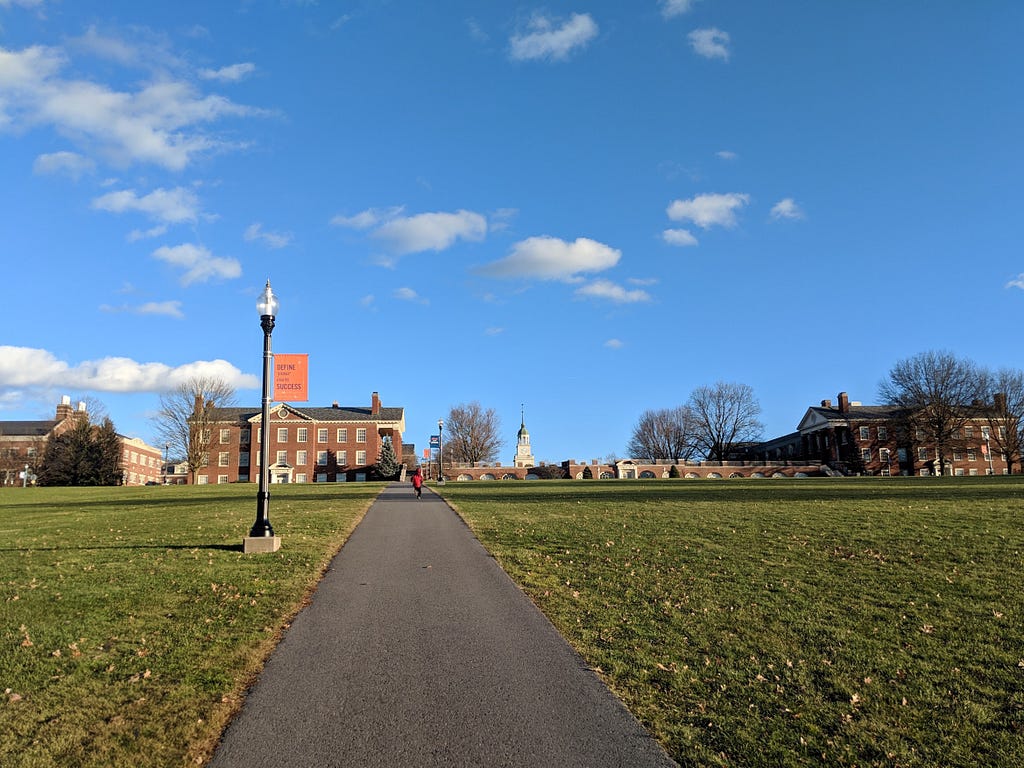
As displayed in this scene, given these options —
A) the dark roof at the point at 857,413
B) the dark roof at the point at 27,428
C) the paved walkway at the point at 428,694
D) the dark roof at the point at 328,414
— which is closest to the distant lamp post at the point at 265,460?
the paved walkway at the point at 428,694

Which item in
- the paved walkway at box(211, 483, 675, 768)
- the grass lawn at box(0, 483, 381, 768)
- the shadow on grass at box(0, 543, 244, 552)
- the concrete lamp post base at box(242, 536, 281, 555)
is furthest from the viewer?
the shadow on grass at box(0, 543, 244, 552)

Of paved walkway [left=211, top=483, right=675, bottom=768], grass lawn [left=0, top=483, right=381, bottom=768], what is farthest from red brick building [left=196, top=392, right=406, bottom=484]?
paved walkway [left=211, top=483, right=675, bottom=768]

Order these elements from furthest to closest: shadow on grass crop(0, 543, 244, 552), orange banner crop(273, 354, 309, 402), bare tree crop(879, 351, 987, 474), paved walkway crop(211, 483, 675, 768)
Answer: bare tree crop(879, 351, 987, 474), orange banner crop(273, 354, 309, 402), shadow on grass crop(0, 543, 244, 552), paved walkway crop(211, 483, 675, 768)

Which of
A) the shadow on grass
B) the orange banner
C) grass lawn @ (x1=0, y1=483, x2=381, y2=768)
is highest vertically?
the orange banner

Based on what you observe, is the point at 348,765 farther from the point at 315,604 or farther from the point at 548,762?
the point at 315,604

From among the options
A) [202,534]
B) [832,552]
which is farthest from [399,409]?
[832,552]

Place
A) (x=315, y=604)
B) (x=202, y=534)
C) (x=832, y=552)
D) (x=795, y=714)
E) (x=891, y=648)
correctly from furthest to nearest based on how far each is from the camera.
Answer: (x=202, y=534) < (x=832, y=552) < (x=315, y=604) < (x=891, y=648) < (x=795, y=714)

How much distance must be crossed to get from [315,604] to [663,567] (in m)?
5.77

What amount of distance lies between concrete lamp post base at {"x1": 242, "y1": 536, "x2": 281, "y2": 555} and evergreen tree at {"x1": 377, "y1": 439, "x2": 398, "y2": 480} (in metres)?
70.0

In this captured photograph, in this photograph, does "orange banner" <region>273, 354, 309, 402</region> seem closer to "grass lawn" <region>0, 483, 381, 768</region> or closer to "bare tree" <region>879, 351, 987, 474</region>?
"grass lawn" <region>0, 483, 381, 768</region>

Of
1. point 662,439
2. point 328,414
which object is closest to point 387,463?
point 328,414

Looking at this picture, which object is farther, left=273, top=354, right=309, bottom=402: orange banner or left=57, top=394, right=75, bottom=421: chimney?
left=57, top=394, right=75, bottom=421: chimney

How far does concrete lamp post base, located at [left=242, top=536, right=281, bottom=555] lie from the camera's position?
1336 cm

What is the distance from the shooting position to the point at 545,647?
720cm
